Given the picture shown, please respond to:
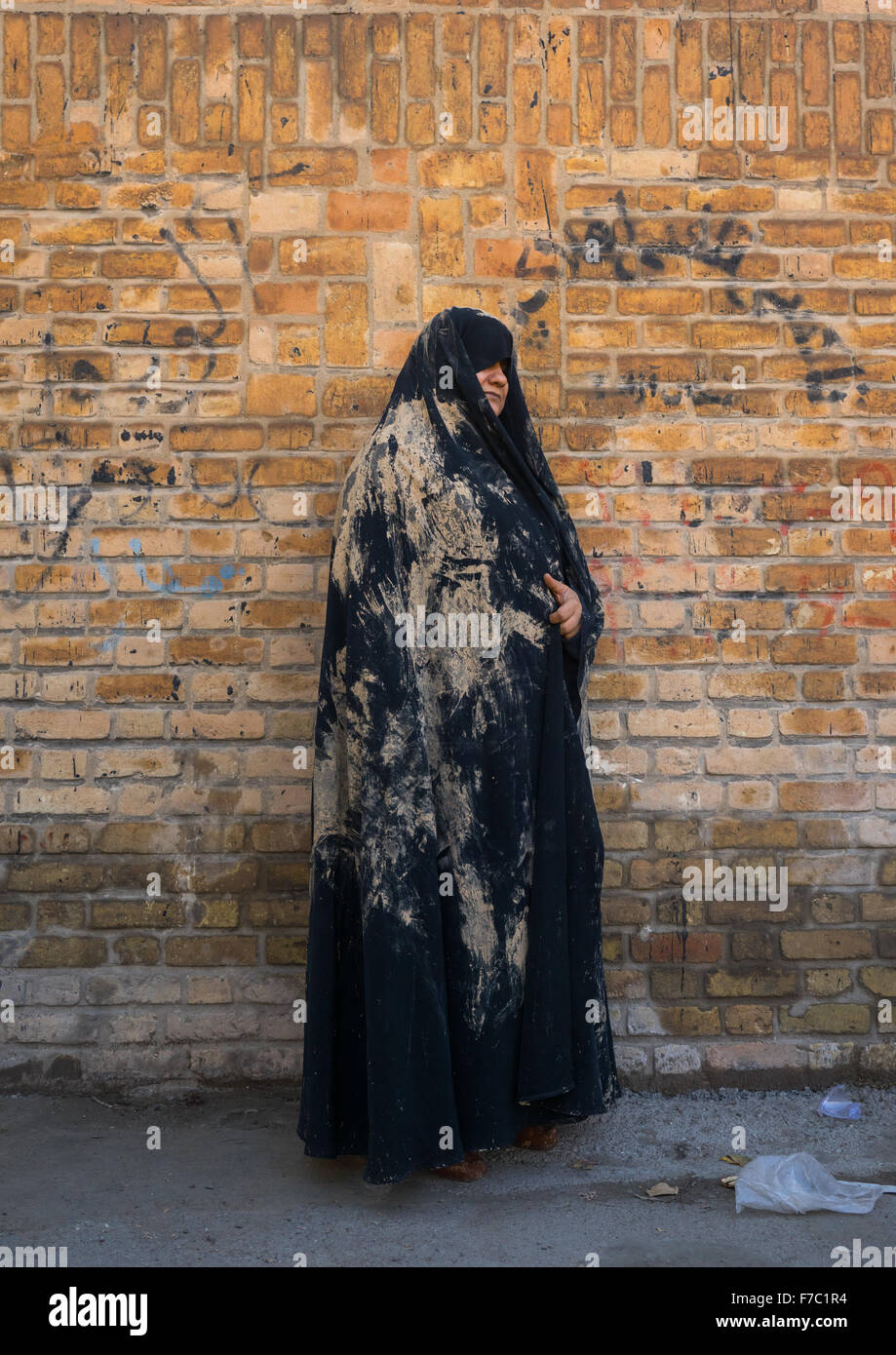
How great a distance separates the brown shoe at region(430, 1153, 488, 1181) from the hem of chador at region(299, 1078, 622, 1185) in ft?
0.05

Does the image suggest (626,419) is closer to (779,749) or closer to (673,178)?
(673,178)

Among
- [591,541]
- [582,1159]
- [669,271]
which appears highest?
[669,271]

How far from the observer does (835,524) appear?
3.51m

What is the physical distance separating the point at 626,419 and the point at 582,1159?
2.12 m

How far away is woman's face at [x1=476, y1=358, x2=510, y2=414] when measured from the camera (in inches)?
118

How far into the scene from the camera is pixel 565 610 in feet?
9.78

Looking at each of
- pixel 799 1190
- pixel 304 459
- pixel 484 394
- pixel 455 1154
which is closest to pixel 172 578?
pixel 304 459

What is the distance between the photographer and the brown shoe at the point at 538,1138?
3062 mm

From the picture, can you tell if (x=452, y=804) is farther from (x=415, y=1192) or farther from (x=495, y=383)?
(x=495, y=383)

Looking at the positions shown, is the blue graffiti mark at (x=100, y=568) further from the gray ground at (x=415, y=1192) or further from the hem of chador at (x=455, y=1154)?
the hem of chador at (x=455, y=1154)

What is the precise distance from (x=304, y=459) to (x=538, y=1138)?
204cm

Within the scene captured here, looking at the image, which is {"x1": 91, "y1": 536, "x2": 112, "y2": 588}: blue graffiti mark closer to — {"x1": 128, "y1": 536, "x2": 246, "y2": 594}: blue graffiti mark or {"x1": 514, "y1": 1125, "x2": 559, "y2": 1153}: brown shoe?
{"x1": 128, "y1": 536, "x2": 246, "y2": 594}: blue graffiti mark

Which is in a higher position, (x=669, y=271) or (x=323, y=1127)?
(x=669, y=271)
